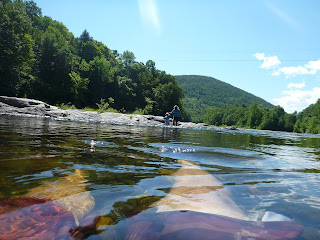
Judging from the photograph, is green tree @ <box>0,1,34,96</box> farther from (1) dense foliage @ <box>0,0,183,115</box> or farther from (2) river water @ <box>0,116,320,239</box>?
(2) river water @ <box>0,116,320,239</box>

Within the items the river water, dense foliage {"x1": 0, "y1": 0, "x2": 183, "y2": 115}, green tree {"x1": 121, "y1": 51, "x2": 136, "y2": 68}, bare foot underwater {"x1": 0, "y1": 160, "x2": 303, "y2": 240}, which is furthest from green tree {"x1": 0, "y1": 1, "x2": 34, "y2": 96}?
bare foot underwater {"x1": 0, "y1": 160, "x2": 303, "y2": 240}

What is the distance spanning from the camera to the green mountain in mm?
128750

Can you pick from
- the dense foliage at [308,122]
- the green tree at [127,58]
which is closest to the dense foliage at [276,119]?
the dense foliage at [308,122]

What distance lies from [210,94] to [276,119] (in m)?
63.2

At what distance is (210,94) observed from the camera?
137 meters

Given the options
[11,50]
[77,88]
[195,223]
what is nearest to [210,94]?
[77,88]

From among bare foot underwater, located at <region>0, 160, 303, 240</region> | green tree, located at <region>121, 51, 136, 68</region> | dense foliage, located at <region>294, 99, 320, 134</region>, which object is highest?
green tree, located at <region>121, 51, 136, 68</region>

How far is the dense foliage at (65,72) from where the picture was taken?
2775 cm

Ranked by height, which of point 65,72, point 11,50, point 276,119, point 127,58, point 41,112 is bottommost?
point 41,112

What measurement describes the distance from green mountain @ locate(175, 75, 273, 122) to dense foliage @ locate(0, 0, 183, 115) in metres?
71.4

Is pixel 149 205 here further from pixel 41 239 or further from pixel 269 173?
pixel 269 173

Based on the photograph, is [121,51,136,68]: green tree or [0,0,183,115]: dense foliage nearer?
[0,0,183,115]: dense foliage

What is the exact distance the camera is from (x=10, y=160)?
7.73ft

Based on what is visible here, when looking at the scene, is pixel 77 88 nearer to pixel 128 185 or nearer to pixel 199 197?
pixel 128 185
